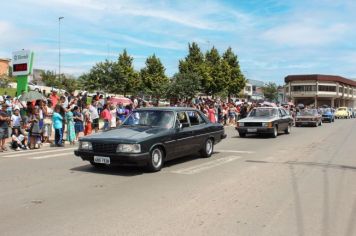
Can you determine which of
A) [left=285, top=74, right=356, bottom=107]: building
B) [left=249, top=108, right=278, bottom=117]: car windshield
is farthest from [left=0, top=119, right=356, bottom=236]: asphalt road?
[left=285, top=74, right=356, bottom=107]: building

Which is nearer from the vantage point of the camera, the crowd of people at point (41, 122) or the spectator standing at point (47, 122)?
the crowd of people at point (41, 122)

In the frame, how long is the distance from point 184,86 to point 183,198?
41793 mm

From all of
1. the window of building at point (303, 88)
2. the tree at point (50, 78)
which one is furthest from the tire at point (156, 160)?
the window of building at point (303, 88)

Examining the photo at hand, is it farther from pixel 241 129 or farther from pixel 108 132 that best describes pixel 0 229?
pixel 241 129

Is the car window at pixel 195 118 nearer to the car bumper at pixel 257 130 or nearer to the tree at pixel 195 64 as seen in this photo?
the car bumper at pixel 257 130

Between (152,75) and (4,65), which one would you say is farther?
(4,65)

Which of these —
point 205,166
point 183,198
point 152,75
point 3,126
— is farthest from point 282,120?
point 152,75

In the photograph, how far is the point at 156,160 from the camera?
1003 cm

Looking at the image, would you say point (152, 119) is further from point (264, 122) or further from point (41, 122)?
point (264, 122)

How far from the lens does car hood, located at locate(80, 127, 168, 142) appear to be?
9.51 meters

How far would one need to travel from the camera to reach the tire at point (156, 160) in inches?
385

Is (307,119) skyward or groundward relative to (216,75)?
groundward

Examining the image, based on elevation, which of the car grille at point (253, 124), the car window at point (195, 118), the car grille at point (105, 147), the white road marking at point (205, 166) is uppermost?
the car window at point (195, 118)

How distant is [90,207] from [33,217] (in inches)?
34.9
